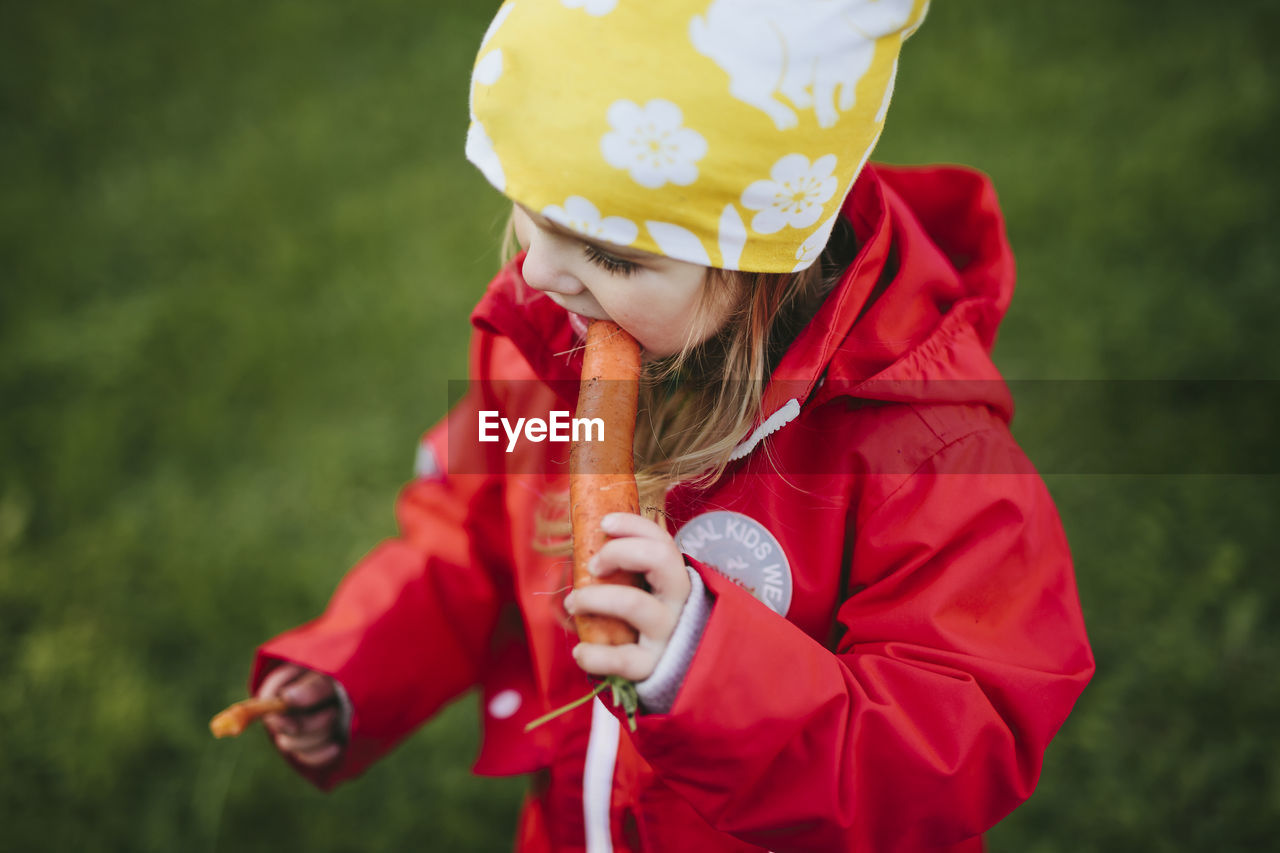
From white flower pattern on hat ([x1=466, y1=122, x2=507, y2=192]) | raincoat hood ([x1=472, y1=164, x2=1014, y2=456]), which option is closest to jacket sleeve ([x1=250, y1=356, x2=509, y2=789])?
raincoat hood ([x1=472, y1=164, x2=1014, y2=456])

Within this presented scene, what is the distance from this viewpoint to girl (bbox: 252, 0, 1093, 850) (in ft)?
3.41

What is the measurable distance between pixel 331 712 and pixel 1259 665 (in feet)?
7.46

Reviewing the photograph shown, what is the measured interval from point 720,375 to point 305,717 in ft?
3.55

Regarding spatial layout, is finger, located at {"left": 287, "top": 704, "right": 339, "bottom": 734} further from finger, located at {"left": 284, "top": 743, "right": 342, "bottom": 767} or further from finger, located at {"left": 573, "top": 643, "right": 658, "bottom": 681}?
finger, located at {"left": 573, "top": 643, "right": 658, "bottom": 681}

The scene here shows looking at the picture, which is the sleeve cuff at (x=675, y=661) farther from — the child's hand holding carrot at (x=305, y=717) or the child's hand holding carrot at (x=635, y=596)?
the child's hand holding carrot at (x=305, y=717)

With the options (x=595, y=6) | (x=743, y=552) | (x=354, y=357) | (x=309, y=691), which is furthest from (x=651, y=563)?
(x=354, y=357)

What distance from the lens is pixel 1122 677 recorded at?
7.65ft

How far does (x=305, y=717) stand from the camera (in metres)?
1.71

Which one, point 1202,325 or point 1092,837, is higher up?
point 1202,325

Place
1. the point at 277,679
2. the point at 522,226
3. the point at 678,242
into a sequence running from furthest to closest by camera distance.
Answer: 1. the point at 277,679
2. the point at 522,226
3. the point at 678,242

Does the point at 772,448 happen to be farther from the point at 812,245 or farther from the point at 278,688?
the point at 278,688

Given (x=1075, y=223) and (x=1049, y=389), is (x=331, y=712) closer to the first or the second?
(x=1049, y=389)

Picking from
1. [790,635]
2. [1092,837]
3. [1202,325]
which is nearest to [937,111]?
[1202,325]

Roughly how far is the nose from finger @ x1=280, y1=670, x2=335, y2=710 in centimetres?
98
